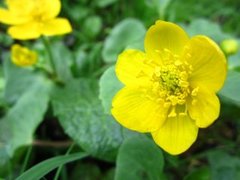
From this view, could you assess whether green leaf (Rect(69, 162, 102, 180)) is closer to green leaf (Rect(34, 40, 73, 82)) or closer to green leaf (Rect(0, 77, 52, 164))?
green leaf (Rect(0, 77, 52, 164))

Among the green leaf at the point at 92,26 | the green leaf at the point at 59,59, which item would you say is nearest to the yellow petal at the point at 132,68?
the green leaf at the point at 59,59

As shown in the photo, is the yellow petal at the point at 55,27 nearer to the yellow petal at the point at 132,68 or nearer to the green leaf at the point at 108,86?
the green leaf at the point at 108,86

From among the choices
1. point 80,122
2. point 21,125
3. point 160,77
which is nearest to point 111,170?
point 80,122

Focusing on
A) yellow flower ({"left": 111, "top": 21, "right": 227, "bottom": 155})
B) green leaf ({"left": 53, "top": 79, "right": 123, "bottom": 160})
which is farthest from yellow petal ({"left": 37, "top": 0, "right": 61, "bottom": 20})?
yellow flower ({"left": 111, "top": 21, "right": 227, "bottom": 155})

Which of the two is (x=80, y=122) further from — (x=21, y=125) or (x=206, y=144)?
(x=206, y=144)

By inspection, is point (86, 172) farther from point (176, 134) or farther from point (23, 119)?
point (176, 134)

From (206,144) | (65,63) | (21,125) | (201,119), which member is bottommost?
(206,144)
